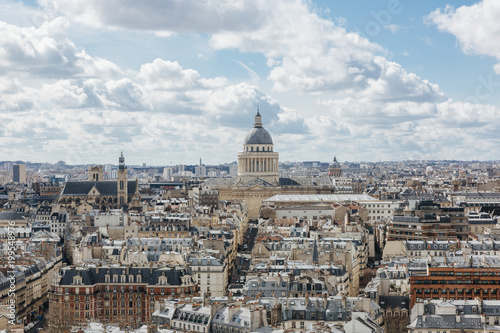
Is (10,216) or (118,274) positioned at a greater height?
(10,216)

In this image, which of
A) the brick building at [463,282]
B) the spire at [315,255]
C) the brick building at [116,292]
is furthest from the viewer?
the spire at [315,255]

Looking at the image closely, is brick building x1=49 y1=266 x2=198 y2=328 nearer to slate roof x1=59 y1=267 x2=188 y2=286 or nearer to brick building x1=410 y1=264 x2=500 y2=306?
slate roof x1=59 y1=267 x2=188 y2=286

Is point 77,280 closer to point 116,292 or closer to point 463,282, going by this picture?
point 116,292

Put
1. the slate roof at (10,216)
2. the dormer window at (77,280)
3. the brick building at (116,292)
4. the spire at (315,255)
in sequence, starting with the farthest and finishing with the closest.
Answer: the slate roof at (10,216) < the spire at (315,255) < the dormer window at (77,280) < the brick building at (116,292)

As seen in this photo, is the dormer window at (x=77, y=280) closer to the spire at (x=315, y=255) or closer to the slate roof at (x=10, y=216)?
the spire at (x=315, y=255)

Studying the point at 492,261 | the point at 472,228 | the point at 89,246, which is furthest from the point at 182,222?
the point at 492,261

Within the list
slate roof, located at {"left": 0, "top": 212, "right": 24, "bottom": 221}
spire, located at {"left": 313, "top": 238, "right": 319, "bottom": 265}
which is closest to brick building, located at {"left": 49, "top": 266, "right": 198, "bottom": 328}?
spire, located at {"left": 313, "top": 238, "right": 319, "bottom": 265}

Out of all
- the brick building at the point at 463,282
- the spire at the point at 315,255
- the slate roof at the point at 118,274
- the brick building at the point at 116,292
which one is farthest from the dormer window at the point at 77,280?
the brick building at the point at 463,282

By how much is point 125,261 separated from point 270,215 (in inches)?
2819

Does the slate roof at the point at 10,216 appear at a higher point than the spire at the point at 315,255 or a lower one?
higher

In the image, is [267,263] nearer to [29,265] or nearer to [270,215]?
[29,265]

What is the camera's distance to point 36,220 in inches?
6521

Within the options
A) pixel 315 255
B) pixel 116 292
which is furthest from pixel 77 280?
pixel 315 255

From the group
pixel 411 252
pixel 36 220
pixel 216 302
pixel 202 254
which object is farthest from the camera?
pixel 36 220
